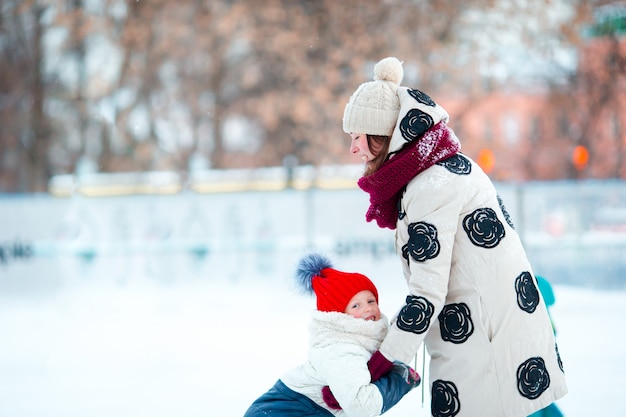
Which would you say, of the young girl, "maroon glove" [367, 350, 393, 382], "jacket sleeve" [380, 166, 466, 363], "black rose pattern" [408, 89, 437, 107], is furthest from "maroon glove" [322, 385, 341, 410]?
"black rose pattern" [408, 89, 437, 107]

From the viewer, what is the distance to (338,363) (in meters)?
2.12

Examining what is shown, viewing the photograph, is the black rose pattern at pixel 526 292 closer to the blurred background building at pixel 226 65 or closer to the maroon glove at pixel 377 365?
the maroon glove at pixel 377 365

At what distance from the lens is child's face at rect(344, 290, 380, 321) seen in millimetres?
2223

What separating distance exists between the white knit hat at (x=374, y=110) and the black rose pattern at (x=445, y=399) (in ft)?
2.25

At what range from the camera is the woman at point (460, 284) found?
2.04 metres

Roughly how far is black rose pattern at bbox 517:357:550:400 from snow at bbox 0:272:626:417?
73 centimetres

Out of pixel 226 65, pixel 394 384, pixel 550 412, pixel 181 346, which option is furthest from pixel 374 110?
pixel 226 65

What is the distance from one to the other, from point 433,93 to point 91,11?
6188 mm

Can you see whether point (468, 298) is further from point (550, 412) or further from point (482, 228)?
point (550, 412)

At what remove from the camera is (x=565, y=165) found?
16516 millimetres

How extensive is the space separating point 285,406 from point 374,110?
88 centimetres

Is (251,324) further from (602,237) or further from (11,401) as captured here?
(602,237)

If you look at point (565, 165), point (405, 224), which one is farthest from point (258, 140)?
point (405, 224)

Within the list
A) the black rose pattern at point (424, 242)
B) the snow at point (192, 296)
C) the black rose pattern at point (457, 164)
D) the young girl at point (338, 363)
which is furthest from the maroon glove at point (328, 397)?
the snow at point (192, 296)
